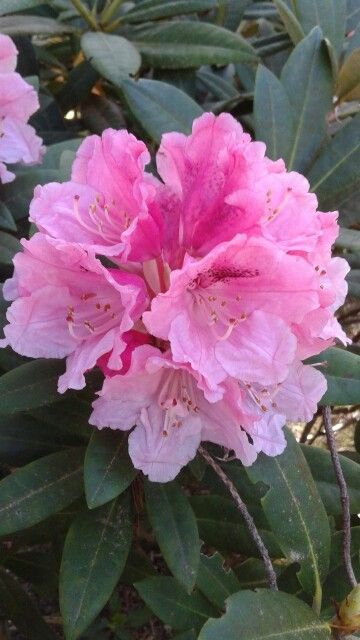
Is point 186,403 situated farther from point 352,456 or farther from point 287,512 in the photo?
point 352,456

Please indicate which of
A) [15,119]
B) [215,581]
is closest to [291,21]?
[15,119]

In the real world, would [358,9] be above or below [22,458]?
above

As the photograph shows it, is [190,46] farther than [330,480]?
Yes

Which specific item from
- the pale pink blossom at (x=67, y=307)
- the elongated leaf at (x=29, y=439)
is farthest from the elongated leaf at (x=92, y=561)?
the pale pink blossom at (x=67, y=307)

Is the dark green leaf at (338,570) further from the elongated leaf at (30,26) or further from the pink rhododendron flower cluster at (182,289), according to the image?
the elongated leaf at (30,26)

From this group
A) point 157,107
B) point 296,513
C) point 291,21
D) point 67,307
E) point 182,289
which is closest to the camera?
point 182,289

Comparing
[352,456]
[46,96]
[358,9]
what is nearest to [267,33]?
[358,9]

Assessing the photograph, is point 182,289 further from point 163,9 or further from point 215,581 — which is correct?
point 163,9
